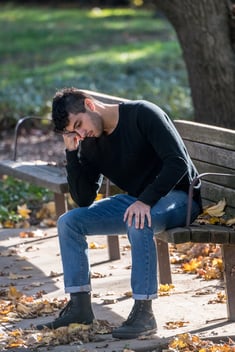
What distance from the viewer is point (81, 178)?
19.8ft

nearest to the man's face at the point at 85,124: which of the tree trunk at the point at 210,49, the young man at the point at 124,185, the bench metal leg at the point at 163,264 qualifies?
the young man at the point at 124,185

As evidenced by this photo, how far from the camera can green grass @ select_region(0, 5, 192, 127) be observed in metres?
14.8

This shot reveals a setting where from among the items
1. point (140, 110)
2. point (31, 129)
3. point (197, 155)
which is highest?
point (140, 110)

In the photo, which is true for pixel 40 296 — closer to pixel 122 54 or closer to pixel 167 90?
pixel 167 90

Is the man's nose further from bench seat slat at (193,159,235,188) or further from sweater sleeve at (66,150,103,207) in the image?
bench seat slat at (193,159,235,188)

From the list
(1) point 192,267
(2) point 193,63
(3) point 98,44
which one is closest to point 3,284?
(1) point 192,267

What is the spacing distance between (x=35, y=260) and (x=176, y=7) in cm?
237

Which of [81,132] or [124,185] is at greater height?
[81,132]

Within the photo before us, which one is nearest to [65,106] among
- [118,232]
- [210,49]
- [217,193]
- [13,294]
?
[118,232]

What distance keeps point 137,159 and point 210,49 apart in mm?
3066

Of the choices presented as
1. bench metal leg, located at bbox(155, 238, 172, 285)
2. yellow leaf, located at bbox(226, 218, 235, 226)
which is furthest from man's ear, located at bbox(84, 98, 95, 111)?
bench metal leg, located at bbox(155, 238, 172, 285)

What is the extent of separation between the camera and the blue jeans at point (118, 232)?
559 centimetres

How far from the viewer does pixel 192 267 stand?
7012 mm

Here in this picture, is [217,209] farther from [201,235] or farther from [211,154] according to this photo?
[201,235]
